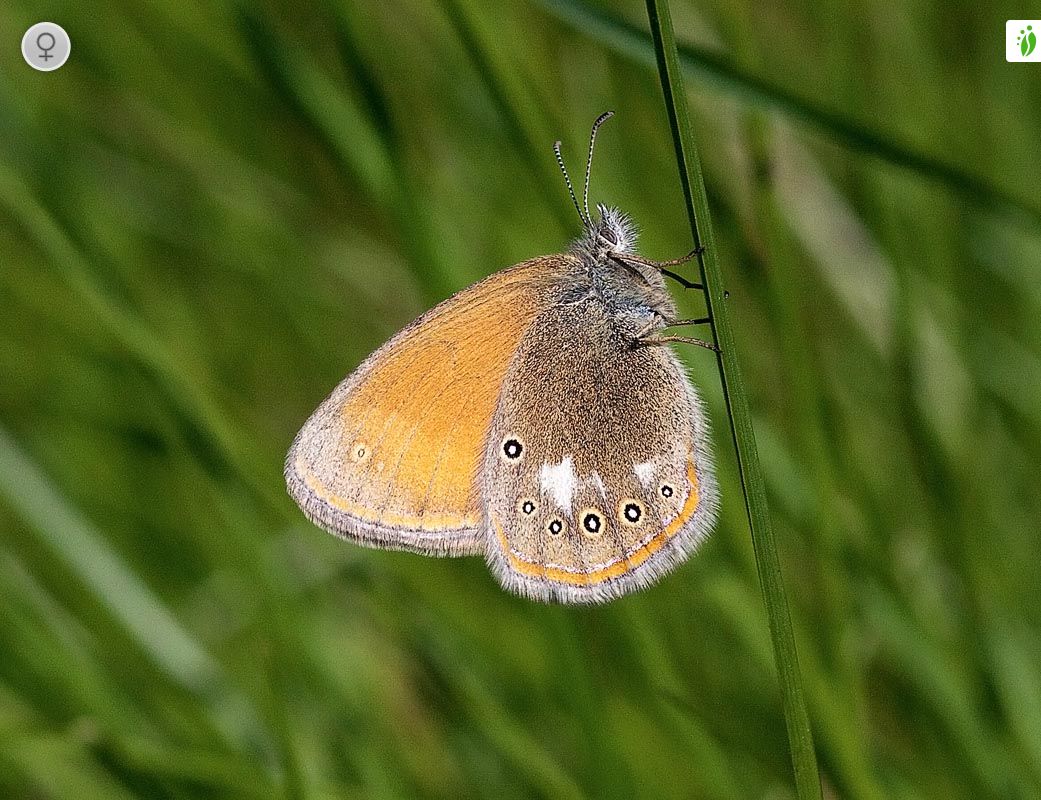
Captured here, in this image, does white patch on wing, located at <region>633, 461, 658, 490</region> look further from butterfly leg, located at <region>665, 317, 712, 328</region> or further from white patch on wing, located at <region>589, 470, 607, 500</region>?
butterfly leg, located at <region>665, 317, 712, 328</region>

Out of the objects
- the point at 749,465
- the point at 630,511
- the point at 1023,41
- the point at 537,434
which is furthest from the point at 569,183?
the point at 1023,41

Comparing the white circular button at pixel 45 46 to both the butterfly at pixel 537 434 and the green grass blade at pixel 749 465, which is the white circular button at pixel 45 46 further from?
the green grass blade at pixel 749 465

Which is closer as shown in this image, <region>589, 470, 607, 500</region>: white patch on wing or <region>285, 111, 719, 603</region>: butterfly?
<region>285, 111, 719, 603</region>: butterfly

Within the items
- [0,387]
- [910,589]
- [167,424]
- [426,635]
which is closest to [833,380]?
[910,589]

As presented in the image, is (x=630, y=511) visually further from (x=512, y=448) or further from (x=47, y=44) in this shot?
(x=47, y=44)

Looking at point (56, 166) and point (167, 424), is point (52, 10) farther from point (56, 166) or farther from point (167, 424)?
point (167, 424)

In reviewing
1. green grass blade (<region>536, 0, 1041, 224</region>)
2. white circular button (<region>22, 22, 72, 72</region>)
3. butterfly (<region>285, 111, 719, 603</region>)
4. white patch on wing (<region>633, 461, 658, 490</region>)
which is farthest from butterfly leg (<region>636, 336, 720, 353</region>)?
white circular button (<region>22, 22, 72, 72</region>)

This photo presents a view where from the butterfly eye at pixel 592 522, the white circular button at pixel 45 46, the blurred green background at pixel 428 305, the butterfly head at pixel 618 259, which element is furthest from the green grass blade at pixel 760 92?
the white circular button at pixel 45 46
